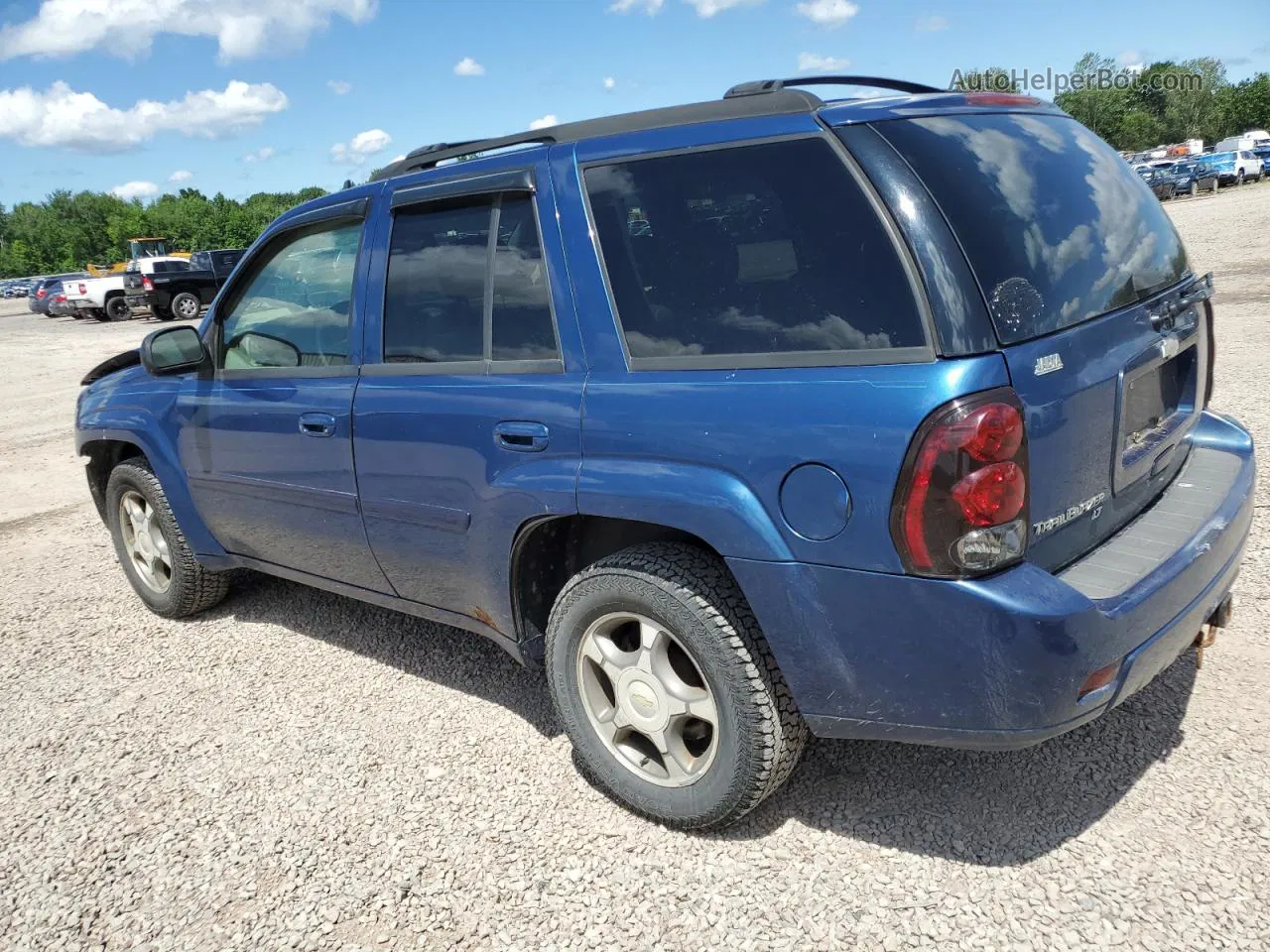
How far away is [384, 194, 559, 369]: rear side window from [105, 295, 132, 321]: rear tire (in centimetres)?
2863

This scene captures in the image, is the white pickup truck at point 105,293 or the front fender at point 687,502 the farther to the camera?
the white pickup truck at point 105,293

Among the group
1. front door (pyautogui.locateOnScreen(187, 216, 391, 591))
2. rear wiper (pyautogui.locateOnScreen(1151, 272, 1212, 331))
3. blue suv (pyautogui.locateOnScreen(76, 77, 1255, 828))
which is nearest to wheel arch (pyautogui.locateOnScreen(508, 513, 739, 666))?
blue suv (pyautogui.locateOnScreen(76, 77, 1255, 828))

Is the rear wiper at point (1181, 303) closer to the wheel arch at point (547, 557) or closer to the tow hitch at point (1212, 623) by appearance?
the tow hitch at point (1212, 623)

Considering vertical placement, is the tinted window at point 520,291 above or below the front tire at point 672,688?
above

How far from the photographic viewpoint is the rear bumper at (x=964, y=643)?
2.12 m

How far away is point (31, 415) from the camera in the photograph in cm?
1220

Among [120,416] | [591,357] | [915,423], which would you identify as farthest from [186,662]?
[915,423]

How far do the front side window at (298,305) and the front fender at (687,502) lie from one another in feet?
4.46

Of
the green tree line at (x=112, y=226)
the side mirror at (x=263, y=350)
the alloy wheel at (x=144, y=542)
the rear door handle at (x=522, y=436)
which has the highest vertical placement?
the green tree line at (x=112, y=226)

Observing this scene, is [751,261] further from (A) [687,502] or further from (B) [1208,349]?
(B) [1208,349]

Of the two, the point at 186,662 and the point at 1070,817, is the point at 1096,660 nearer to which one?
the point at 1070,817

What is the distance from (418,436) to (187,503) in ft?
5.93

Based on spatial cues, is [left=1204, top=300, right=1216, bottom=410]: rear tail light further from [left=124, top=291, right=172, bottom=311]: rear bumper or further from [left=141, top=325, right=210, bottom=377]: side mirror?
[left=124, top=291, right=172, bottom=311]: rear bumper

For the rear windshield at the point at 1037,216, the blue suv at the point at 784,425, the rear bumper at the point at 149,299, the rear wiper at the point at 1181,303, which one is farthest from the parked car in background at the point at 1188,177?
the blue suv at the point at 784,425
